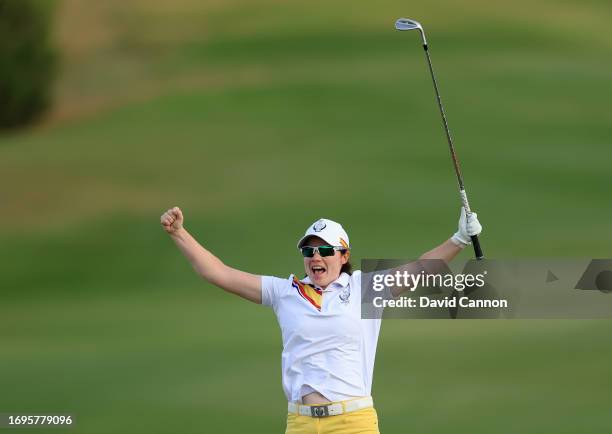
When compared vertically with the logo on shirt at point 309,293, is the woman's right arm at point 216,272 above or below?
above

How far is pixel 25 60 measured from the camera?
3419cm

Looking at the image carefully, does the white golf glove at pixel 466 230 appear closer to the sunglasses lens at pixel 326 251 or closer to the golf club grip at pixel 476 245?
the golf club grip at pixel 476 245

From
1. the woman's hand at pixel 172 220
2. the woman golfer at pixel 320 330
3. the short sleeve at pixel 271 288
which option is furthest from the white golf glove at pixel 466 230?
the woman's hand at pixel 172 220

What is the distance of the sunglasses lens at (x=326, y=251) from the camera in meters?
8.80

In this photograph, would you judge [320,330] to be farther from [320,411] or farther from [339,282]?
[320,411]

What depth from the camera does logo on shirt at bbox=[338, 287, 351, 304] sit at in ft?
28.4

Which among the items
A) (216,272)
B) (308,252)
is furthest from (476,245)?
(216,272)

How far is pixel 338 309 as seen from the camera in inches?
339

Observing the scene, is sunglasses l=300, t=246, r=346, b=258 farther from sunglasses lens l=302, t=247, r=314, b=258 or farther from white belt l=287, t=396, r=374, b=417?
white belt l=287, t=396, r=374, b=417

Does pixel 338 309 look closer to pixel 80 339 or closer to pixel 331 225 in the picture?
pixel 331 225

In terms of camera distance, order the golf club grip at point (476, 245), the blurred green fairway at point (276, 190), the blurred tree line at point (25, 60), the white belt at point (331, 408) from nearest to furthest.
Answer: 1. the white belt at point (331, 408)
2. the golf club grip at point (476, 245)
3. the blurred green fairway at point (276, 190)
4. the blurred tree line at point (25, 60)

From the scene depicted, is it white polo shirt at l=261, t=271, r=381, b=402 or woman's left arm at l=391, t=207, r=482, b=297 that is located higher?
woman's left arm at l=391, t=207, r=482, b=297

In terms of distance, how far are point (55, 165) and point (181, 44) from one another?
320 inches

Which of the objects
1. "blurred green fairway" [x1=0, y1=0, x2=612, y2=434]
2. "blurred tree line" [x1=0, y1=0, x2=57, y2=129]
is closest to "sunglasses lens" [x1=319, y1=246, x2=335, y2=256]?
"blurred green fairway" [x1=0, y1=0, x2=612, y2=434]
